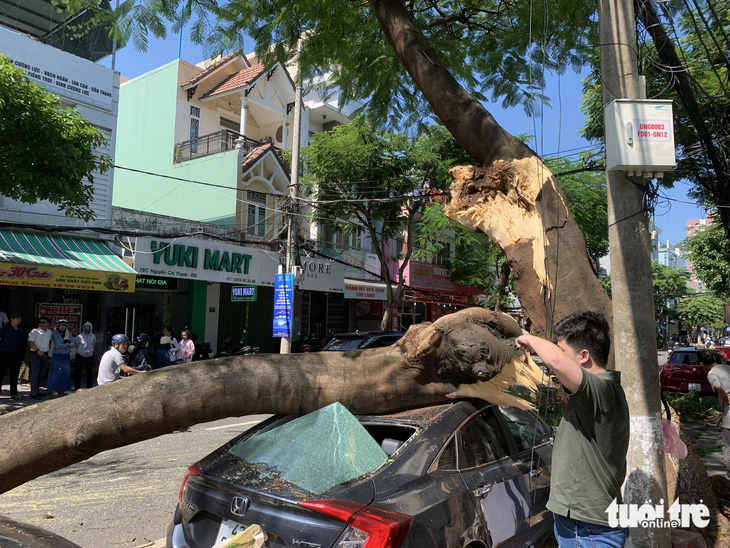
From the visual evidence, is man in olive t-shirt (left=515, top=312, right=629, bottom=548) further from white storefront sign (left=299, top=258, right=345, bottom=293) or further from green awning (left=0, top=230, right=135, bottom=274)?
white storefront sign (left=299, top=258, right=345, bottom=293)

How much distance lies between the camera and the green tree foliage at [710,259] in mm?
20059

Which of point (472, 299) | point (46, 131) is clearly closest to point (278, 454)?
point (46, 131)

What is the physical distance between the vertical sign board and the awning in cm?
397

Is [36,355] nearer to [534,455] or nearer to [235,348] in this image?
[235,348]

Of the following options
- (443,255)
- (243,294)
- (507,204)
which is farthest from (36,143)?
(443,255)

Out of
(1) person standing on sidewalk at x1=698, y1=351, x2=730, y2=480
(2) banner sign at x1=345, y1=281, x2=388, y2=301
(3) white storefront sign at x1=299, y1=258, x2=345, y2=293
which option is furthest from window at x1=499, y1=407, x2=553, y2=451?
(2) banner sign at x1=345, y1=281, x2=388, y2=301

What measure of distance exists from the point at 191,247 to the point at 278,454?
14685 millimetres

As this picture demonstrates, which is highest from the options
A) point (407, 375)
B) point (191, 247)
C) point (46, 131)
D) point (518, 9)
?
point (518, 9)

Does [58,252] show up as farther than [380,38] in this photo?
Yes

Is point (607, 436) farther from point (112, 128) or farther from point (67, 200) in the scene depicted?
point (112, 128)

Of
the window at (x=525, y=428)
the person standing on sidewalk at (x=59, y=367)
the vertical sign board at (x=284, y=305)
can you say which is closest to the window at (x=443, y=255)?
the vertical sign board at (x=284, y=305)

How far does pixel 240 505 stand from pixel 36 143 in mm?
9089

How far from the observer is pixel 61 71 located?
14.5 meters

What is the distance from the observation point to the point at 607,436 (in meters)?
2.45
